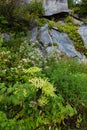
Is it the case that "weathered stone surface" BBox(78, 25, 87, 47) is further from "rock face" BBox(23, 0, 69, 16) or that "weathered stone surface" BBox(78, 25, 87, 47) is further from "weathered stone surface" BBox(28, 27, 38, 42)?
"weathered stone surface" BBox(28, 27, 38, 42)

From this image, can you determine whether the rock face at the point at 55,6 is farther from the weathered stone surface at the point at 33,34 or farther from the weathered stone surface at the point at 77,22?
the weathered stone surface at the point at 33,34

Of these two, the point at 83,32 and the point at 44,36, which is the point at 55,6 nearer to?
the point at 83,32

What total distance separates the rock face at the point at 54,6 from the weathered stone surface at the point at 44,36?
1.63 metres

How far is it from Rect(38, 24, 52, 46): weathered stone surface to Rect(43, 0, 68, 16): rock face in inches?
64.3

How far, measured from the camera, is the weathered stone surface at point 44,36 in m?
10.3

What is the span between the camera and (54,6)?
12758mm

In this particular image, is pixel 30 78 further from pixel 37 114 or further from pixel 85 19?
pixel 85 19

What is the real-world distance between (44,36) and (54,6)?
8.71 feet

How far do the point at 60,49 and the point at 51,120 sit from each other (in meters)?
5.64

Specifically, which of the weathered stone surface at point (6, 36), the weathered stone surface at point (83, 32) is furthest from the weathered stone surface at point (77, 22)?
the weathered stone surface at point (6, 36)

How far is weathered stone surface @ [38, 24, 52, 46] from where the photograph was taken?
33.6 feet

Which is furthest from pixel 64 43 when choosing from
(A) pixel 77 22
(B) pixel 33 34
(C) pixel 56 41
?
(A) pixel 77 22

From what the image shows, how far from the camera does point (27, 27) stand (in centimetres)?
1073

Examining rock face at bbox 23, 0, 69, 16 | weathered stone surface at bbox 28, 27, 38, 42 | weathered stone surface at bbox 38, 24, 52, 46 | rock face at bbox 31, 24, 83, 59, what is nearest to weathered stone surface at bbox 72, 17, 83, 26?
rock face at bbox 23, 0, 69, 16
